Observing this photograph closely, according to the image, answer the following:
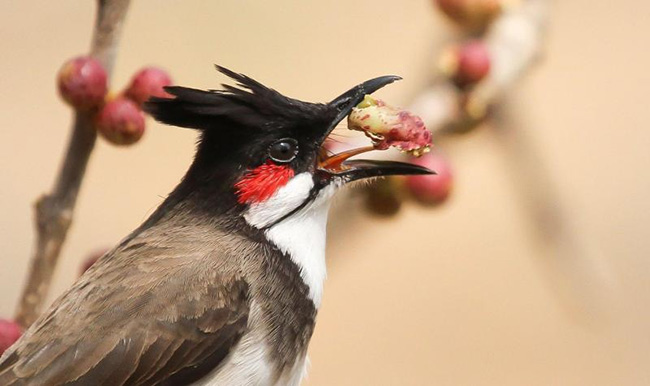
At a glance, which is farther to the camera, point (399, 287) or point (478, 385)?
point (399, 287)

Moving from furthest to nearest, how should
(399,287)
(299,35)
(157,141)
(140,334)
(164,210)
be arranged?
(299,35) < (157,141) < (399,287) < (164,210) < (140,334)

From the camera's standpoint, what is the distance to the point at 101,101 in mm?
2695

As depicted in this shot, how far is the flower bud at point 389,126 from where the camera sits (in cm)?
297

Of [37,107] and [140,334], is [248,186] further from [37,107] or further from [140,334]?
Result: [37,107]

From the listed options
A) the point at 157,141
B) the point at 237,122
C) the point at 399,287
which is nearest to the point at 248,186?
the point at 237,122

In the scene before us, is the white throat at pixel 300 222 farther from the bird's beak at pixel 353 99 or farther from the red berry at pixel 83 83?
the red berry at pixel 83 83

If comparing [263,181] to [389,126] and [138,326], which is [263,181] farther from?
[138,326]

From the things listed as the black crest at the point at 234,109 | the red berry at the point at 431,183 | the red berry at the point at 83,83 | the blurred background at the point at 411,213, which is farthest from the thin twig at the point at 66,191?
the blurred background at the point at 411,213

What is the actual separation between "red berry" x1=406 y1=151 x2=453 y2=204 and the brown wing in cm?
51

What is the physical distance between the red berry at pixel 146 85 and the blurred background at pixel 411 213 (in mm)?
4009

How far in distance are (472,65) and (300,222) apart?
22.8 inches

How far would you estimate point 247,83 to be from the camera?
3086mm

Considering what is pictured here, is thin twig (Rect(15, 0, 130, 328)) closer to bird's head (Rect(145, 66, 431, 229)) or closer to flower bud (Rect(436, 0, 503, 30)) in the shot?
bird's head (Rect(145, 66, 431, 229))

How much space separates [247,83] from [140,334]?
666 millimetres
